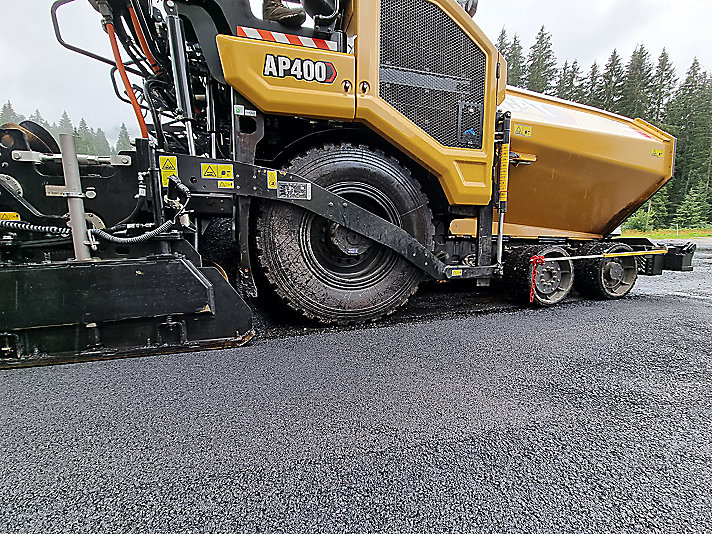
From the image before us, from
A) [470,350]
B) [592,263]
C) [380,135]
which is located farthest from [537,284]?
[380,135]

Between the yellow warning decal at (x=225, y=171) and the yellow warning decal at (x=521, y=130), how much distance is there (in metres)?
2.63

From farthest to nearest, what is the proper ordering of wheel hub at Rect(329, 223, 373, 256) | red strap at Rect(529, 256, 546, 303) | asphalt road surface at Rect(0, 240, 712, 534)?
red strap at Rect(529, 256, 546, 303), wheel hub at Rect(329, 223, 373, 256), asphalt road surface at Rect(0, 240, 712, 534)

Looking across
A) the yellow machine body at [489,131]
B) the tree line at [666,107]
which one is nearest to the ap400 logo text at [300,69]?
the yellow machine body at [489,131]

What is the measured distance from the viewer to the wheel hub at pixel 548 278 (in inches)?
138

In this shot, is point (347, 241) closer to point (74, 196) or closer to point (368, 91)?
point (368, 91)

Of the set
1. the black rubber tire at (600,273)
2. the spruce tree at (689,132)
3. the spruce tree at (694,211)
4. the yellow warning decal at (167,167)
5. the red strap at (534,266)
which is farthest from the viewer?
the spruce tree at (689,132)

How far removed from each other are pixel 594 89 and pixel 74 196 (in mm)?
39305

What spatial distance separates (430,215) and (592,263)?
207 centimetres

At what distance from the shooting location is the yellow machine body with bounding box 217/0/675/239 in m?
2.40

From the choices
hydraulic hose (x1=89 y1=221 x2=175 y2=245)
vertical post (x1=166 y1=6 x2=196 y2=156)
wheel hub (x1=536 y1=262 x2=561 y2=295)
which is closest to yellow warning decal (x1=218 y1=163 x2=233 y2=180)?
vertical post (x1=166 y1=6 x2=196 y2=156)

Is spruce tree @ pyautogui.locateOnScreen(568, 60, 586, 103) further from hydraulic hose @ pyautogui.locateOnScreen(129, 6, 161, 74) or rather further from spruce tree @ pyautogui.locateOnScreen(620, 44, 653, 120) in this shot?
hydraulic hose @ pyautogui.locateOnScreen(129, 6, 161, 74)

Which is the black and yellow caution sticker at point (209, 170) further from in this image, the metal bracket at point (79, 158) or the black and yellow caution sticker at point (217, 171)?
the metal bracket at point (79, 158)

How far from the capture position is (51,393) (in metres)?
1.67

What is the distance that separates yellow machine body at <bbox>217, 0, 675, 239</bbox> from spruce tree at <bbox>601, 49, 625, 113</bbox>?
106ft
